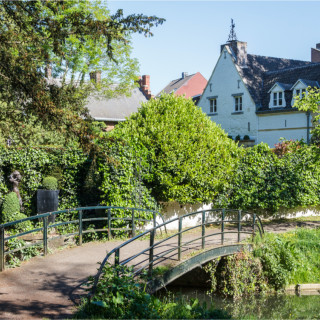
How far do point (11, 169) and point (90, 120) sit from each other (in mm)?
5366

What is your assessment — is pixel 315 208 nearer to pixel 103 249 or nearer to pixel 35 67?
pixel 103 249

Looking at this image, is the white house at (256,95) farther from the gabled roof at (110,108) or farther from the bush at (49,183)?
the bush at (49,183)

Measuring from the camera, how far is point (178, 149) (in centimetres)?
1598

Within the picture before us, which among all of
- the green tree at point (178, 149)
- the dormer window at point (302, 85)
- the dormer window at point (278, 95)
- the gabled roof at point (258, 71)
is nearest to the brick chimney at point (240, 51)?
the gabled roof at point (258, 71)

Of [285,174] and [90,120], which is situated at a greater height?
[90,120]

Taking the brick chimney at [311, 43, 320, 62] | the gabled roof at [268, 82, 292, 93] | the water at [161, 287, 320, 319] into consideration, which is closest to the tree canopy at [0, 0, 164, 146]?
the water at [161, 287, 320, 319]

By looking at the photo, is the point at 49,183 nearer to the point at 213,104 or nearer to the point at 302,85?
the point at 302,85

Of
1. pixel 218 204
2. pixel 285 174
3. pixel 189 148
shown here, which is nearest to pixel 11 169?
pixel 189 148

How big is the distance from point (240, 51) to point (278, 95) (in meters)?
5.68

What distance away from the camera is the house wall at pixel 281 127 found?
3203 centimetres

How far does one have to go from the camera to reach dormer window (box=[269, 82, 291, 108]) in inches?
1308

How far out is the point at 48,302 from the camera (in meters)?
7.52

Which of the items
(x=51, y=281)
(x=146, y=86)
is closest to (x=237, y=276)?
(x=51, y=281)

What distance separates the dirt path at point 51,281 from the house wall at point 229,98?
81.4 ft
